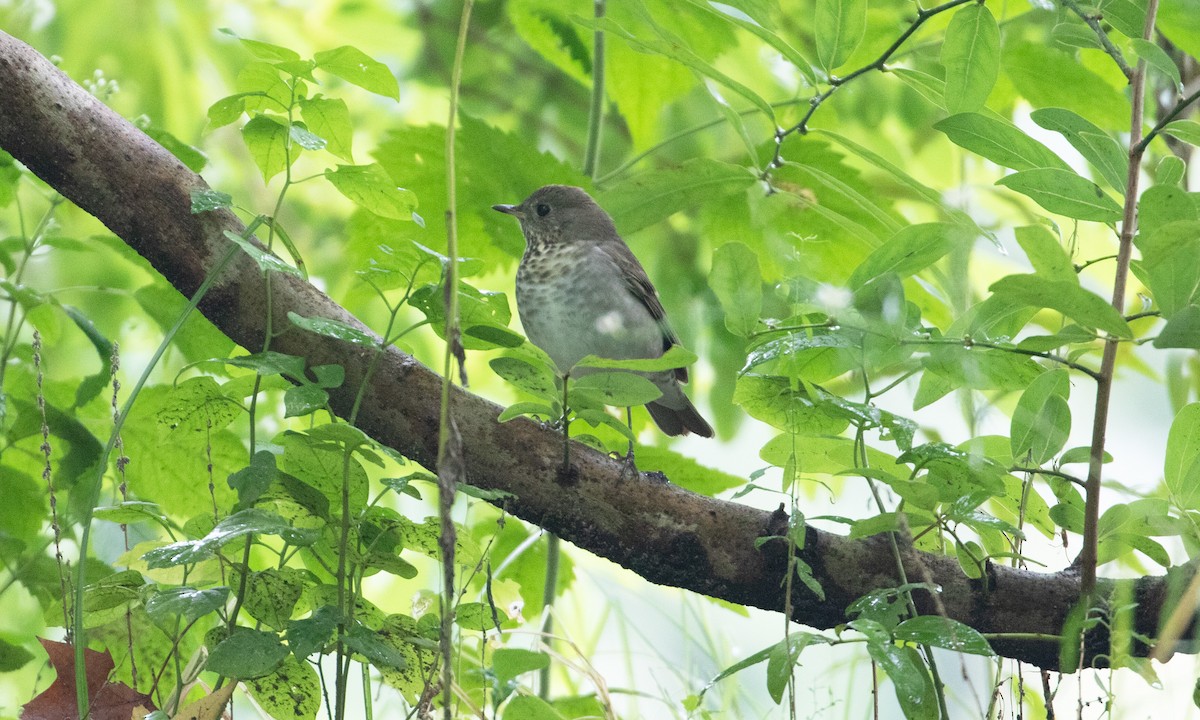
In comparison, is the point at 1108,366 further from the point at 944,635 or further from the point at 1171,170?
the point at 944,635

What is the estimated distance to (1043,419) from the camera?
1201 millimetres

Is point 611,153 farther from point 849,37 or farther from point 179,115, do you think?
point 849,37

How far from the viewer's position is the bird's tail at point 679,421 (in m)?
2.74

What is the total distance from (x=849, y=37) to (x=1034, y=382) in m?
0.48

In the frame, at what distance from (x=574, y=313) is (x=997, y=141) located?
4.53ft

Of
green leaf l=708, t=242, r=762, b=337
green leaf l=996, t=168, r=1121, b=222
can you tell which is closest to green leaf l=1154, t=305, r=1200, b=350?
green leaf l=996, t=168, r=1121, b=222

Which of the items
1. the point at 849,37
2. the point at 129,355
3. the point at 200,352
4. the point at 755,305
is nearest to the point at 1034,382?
the point at 755,305

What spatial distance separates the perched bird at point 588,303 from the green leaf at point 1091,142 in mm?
1259

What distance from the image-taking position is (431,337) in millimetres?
2971

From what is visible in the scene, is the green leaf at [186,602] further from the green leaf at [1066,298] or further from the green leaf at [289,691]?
the green leaf at [1066,298]

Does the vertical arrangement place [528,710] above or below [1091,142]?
below

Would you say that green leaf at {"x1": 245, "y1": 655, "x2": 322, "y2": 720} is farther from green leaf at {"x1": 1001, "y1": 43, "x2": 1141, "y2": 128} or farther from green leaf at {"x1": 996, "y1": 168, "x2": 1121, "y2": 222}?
green leaf at {"x1": 1001, "y1": 43, "x2": 1141, "y2": 128}

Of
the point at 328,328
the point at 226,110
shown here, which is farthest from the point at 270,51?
the point at 328,328

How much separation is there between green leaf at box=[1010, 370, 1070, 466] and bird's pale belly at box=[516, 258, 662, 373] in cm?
123
